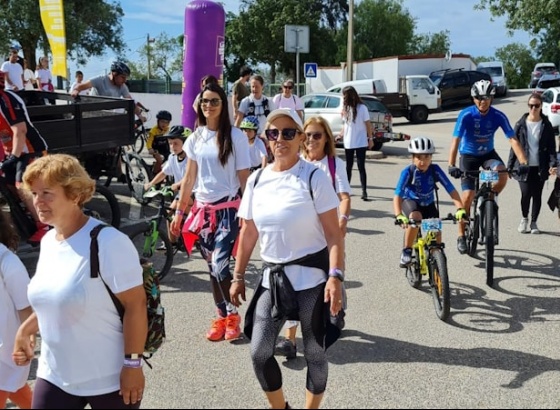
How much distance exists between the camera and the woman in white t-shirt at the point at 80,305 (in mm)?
2525

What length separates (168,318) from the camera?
18.4ft

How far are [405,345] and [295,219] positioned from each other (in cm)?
205

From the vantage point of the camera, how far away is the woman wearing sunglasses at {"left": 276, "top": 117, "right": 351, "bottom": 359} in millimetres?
4418

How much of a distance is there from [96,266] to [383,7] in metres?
65.9

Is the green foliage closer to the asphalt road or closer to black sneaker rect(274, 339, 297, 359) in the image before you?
the asphalt road

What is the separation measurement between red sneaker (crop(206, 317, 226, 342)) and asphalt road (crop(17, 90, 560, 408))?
95mm

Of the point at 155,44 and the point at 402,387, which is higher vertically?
the point at 155,44

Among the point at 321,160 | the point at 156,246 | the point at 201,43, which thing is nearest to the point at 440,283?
the point at 321,160

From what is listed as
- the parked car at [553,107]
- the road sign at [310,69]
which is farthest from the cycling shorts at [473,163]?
the parked car at [553,107]

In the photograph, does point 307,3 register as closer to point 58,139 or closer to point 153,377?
point 58,139

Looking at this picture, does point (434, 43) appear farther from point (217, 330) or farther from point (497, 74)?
point (217, 330)

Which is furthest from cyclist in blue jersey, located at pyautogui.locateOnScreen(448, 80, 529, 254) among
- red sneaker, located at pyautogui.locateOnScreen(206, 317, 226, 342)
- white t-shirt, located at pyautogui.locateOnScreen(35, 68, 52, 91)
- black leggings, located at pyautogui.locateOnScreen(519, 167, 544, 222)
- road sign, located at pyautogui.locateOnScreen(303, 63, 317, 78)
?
white t-shirt, located at pyautogui.locateOnScreen(35, 68, 52, 91)

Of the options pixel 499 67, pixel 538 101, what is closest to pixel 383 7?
pixel 499 67

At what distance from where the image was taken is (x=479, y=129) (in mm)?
7262
